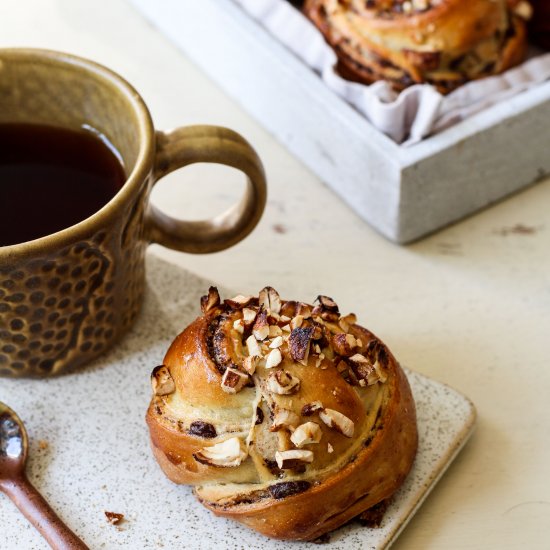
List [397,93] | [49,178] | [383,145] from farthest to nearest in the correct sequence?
1. [397,93]
2. [383,145]
3. [49,178]

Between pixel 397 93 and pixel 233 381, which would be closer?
pixel 233 381

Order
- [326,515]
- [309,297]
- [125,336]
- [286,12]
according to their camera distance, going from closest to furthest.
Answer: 1. [326,515]
2. [125,336]
3. [309,297]
4. [286,12]

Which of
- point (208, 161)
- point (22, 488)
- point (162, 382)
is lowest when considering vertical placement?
point (22, 488)

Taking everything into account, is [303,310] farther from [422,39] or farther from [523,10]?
[523,10]

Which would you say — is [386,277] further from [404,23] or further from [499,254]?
[404,23]

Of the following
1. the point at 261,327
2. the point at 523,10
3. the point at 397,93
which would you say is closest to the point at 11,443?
the point at 261,327


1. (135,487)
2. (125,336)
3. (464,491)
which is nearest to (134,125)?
(125,336)

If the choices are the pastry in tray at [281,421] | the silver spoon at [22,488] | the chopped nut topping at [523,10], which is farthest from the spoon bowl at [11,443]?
the chopped nut topping at [523,10]

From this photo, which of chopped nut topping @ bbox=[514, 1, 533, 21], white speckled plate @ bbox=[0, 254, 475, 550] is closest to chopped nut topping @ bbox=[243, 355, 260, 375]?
white speckled plate @ bbox=[0, 254, 475, 550]

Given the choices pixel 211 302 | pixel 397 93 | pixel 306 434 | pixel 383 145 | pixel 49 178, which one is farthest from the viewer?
pixel 397 93
